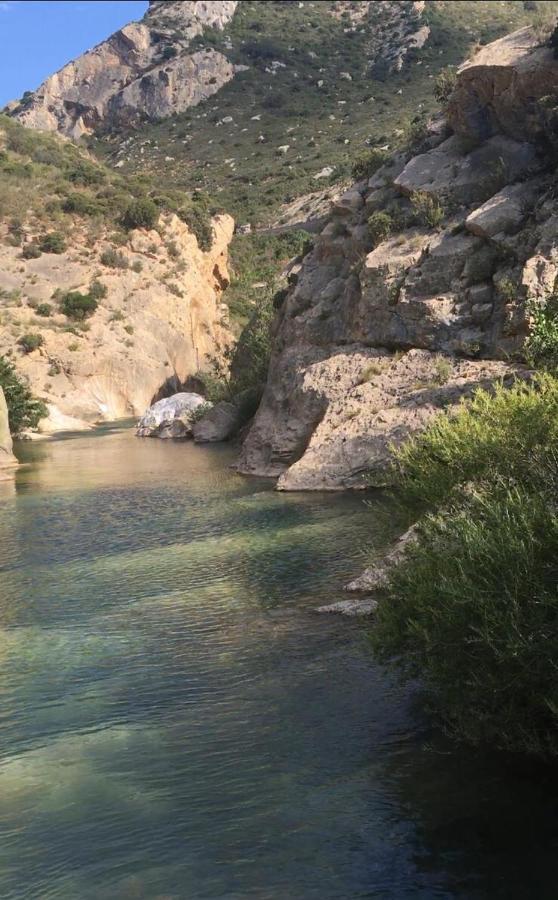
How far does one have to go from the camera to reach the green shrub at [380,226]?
1204 inches

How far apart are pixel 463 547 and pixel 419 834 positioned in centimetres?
244

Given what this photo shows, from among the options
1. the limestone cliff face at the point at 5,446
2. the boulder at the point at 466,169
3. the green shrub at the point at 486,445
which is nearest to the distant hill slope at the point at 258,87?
the boulder at the point at 466,169

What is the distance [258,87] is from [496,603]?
356 feet

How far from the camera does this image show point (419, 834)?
24.5 ft

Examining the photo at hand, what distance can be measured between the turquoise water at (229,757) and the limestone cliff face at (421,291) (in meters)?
7.87

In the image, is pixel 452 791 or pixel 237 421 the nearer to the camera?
pixel 452 791

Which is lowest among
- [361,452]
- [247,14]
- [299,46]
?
[361,452]

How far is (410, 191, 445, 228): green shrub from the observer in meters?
29.4

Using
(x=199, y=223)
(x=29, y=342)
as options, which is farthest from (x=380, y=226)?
(x=199, y=223)

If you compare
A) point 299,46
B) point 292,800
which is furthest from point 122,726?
point 299,46

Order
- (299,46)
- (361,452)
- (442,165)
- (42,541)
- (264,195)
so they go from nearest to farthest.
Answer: (42,541), (361,452), (442,165), (264,195), (299,46)

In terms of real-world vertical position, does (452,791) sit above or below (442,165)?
below

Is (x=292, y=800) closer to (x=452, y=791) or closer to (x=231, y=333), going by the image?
(x=452, y=791)

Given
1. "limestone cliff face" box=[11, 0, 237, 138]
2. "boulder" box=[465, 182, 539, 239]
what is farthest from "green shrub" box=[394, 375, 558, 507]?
"limestone cliff face" box=[11, 0, 237, 138]
